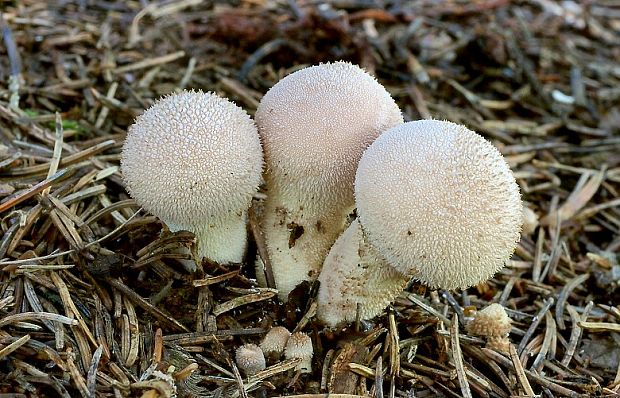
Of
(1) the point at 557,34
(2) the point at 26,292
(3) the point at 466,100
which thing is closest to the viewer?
(2) the point at 26,292

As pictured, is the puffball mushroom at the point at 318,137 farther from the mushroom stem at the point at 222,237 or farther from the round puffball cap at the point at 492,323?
the round puffball cap at the point at 492,323

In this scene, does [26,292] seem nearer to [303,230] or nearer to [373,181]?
[303,230]

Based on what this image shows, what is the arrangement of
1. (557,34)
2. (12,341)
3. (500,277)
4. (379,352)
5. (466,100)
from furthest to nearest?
(557,34) < (466,100) < (500,277) < (379,352) < (12,341)

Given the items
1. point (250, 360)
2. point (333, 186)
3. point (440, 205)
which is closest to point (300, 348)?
point (250, 360)

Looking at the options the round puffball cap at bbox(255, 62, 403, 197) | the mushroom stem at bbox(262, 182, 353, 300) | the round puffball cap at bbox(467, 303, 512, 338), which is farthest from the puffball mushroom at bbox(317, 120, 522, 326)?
the round puffball cap at bbox(467, 303, 512, 338)

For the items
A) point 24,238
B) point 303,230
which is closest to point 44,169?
point 24,238

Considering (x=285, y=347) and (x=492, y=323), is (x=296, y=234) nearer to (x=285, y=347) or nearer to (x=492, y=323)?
(x=285, y=347)
